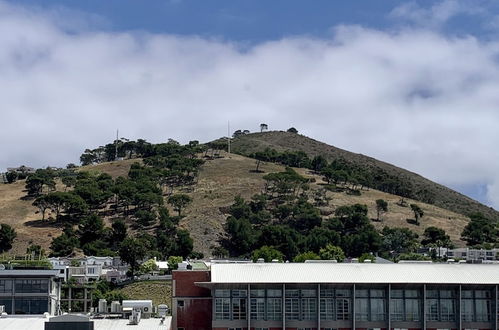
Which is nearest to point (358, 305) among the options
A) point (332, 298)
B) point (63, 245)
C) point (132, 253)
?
point (332, 298)

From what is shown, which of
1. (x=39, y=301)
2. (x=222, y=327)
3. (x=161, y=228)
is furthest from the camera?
(x=161, y=228)

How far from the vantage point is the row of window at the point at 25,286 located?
→ 314 feet

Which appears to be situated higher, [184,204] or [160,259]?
[184,204]

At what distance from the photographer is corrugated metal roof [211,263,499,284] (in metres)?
61.2

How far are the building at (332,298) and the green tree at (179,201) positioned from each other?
12265cm

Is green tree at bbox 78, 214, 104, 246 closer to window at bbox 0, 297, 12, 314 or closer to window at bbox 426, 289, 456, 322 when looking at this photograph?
window at bbox 0, 297, 12, 314

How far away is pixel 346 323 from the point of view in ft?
203

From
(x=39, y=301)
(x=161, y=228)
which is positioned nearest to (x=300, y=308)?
(x=39, y=301)

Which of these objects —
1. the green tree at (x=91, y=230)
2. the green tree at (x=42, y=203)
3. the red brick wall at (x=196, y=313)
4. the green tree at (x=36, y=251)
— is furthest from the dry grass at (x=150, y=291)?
the green tree at (x=42, y=203)

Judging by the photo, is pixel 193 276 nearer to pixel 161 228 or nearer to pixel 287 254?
pixel 287 254

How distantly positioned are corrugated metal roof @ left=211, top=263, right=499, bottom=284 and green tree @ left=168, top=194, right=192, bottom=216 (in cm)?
12255

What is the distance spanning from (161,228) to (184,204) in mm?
12804

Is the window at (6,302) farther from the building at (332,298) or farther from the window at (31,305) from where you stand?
the building at (332,298)

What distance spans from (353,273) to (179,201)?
4943 inches
